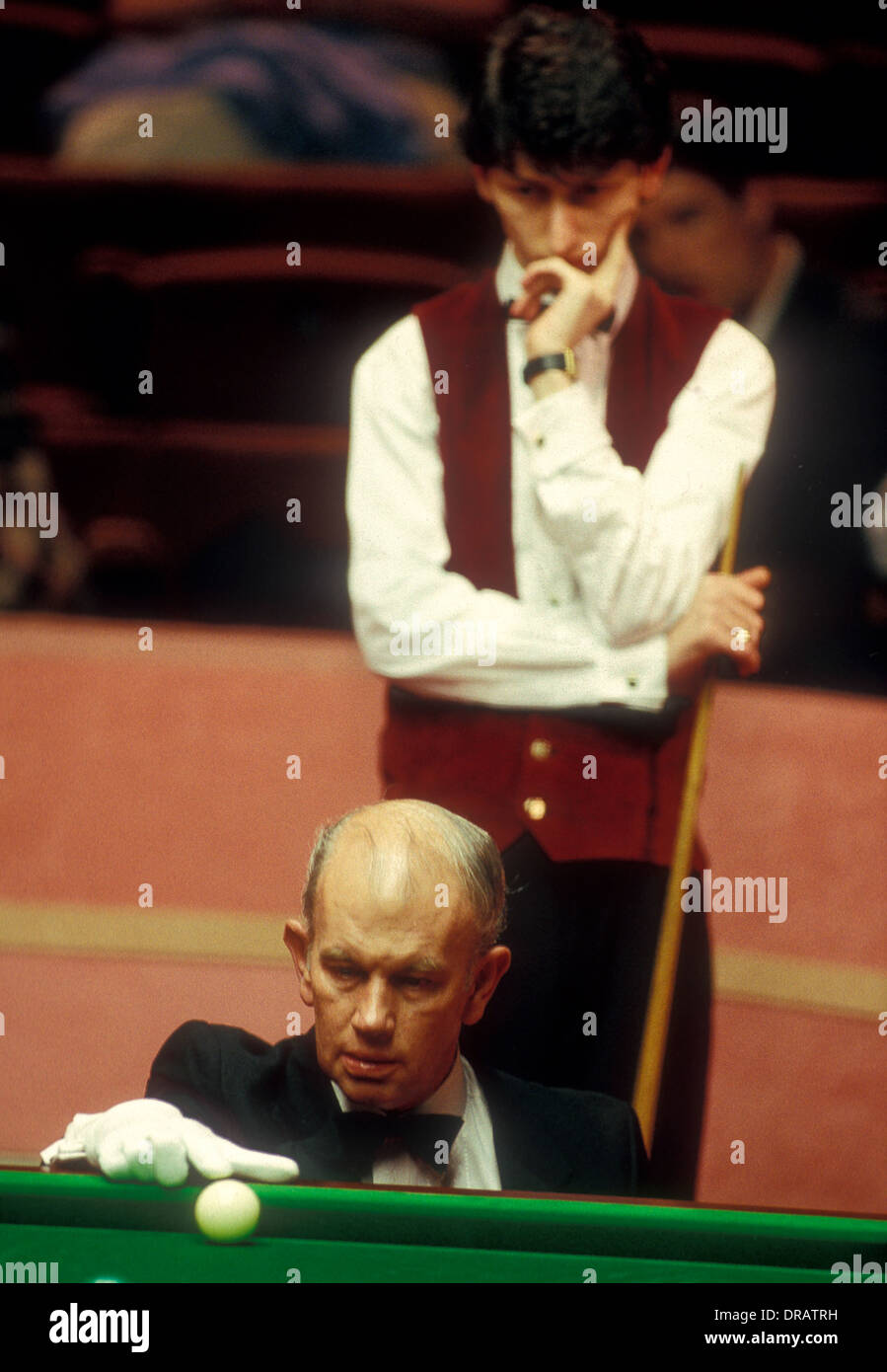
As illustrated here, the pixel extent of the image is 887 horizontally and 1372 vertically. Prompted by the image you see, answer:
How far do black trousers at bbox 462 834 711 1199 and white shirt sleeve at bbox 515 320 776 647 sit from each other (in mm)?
435

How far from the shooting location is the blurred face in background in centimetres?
288

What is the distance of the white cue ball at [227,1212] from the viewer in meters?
1.81

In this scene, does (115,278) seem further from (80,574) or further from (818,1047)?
(818,1047)

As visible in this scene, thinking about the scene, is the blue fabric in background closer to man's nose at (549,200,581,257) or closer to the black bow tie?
man's nose at (549,200,581,257)

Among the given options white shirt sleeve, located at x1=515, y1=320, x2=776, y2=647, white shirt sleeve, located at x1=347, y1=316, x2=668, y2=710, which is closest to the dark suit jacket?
white shirt sleeve, located at x1=347, y1=316, x2=668, y2=710

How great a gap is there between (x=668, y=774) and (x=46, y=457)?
49.8 inches

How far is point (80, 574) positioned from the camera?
2969mm

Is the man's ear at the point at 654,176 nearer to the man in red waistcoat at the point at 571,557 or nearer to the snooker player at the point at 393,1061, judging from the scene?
the man in red waistcoat at the point at 571,557

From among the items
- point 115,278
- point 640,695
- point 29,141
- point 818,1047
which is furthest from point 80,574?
point 818,1047

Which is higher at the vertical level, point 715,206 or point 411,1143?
point 715,206

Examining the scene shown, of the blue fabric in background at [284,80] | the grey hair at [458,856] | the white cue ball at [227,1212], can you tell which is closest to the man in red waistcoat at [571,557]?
the blue fabric in background at [284,80]

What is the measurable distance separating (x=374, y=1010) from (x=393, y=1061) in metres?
0.08
